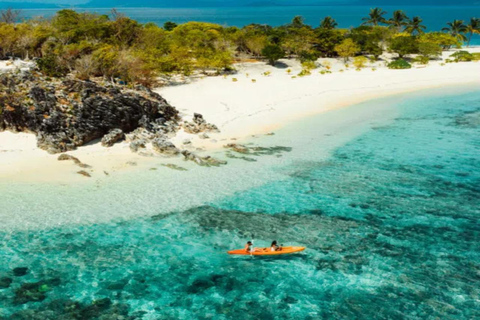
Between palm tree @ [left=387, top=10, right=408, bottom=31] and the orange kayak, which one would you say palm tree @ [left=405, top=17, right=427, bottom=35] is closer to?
palm tree @ [left=387, top=10, right=408, bottom=31]

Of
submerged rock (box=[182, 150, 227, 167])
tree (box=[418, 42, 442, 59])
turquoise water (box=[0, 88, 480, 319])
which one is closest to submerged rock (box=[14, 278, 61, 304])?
turquoise water (box=[0, 88, 480, 319])

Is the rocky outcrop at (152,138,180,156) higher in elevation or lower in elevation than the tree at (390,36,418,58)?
lower

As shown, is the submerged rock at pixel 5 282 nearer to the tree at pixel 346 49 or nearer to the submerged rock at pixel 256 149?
the submerged rock at pixel 256 149

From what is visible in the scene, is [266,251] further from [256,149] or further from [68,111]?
[68,111]

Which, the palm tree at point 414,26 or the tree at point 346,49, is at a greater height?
the palm tree at point 414,26

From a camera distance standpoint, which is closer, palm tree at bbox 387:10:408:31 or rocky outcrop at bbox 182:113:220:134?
rocky outcrop at bbox 182:113:220:134

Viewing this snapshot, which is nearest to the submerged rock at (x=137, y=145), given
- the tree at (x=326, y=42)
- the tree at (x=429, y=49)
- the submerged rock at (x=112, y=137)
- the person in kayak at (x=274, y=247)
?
the submerged rock at (x=112, y=137)

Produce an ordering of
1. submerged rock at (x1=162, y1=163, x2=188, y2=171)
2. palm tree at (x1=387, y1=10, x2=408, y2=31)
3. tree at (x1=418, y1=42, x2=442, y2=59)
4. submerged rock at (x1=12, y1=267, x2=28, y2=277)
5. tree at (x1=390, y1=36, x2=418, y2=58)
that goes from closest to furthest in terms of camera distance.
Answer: submerged rock at (x1=12, y1=267, x2=28, y2=277)
submerged rock at (x1=162, y1=163, x2=188, y2=171)
tree at (x1=418, y1=42, x2=442, y2=59)
tree at (x1=390, y1=36, x2=418, y2=58)
palm tree at (x1=387, y1=10, x2=408, y2=31)
